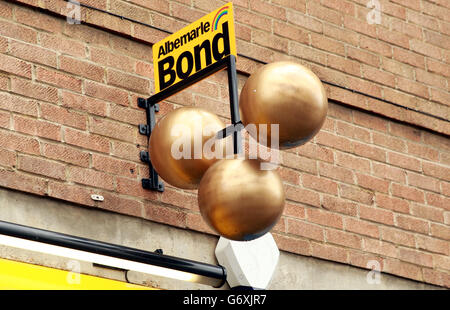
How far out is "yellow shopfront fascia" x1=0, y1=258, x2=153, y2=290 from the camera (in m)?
3.29

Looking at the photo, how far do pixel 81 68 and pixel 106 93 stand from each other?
5.9 inches

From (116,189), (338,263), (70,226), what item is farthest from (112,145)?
(338,263)

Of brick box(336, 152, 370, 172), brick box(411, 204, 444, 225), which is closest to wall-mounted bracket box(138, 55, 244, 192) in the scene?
brick box(336, 152, 370, 172)

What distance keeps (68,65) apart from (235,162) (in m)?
1.08

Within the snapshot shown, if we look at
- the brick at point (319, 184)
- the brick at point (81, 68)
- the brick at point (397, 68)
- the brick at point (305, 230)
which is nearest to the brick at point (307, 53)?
the brick at point (397, 68)

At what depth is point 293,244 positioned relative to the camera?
4285mm

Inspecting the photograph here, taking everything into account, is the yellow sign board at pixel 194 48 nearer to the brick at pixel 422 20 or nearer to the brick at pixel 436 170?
the brick at pixel 436 170

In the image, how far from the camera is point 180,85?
379 centimetres

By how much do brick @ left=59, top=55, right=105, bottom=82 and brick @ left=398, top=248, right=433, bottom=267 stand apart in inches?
69.6

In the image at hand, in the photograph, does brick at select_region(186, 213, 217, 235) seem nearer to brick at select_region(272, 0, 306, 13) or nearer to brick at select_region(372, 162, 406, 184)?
brick at select_region(372, 162, 406, 184)

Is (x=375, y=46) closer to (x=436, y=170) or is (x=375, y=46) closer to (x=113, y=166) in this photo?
(x=436, y=170)

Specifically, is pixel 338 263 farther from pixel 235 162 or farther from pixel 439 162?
pixel 235 162

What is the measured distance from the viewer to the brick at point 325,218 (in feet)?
14.5

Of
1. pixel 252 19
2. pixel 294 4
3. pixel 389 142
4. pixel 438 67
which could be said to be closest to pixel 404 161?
pixel 389 142
